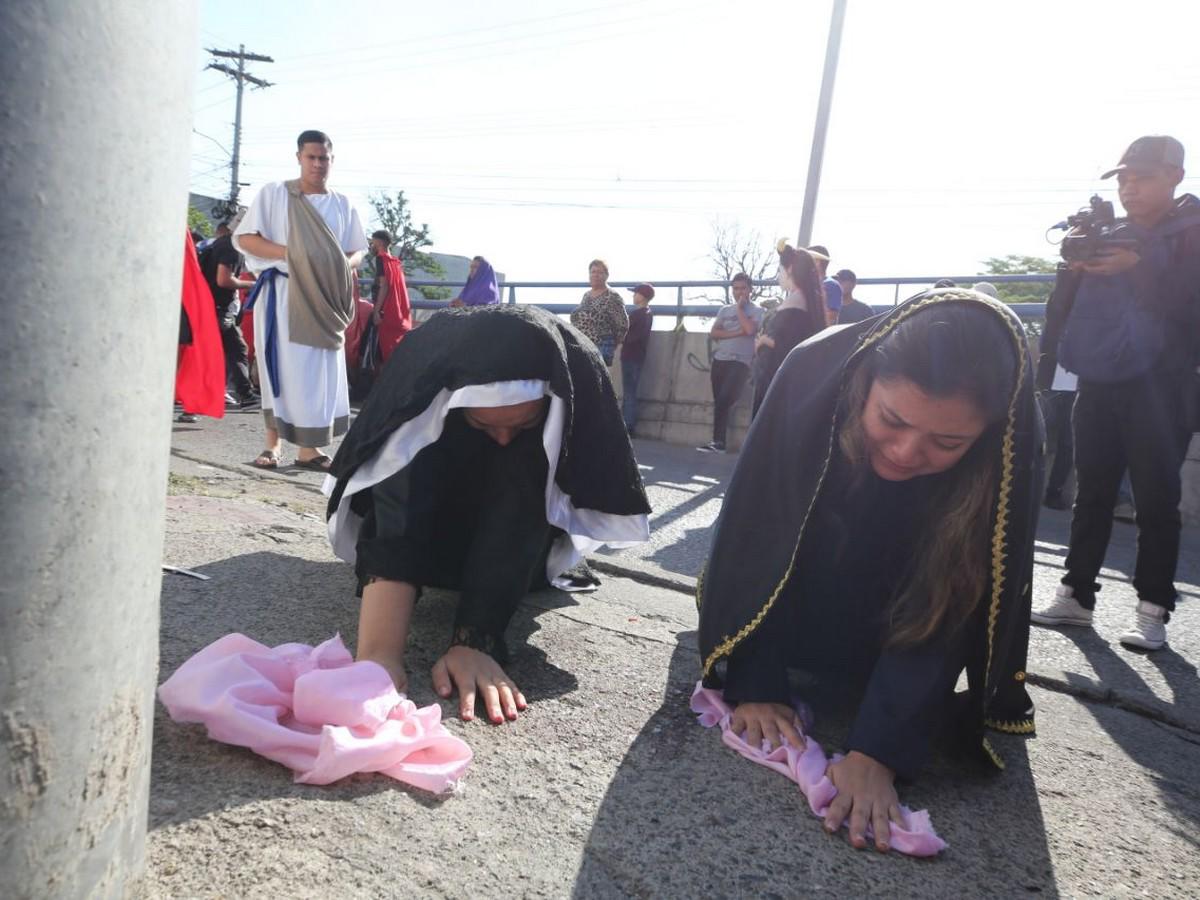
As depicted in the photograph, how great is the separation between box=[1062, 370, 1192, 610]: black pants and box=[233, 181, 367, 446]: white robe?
3338mm

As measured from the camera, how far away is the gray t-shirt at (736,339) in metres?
7.16

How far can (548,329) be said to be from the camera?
2.00 meters

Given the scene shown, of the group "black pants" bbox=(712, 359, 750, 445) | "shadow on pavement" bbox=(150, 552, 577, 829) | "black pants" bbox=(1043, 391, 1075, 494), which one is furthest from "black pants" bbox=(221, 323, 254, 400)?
"black pants" bbox=(1043, 391, 1075, 494)

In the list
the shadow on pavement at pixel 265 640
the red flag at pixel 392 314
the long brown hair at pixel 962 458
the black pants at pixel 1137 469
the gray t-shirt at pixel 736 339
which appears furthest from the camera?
the red flag at pixel 392 314

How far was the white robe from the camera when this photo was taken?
14.3 ft

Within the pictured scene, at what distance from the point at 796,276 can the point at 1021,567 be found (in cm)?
328

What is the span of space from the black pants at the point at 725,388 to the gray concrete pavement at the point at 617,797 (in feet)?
15.4

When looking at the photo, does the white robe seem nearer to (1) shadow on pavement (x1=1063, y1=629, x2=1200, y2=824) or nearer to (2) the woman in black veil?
(2) the woman in black veil

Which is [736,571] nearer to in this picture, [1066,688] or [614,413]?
[614,413]

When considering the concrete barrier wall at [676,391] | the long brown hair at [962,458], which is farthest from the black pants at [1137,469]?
the concrete barrier wall at [676,391]

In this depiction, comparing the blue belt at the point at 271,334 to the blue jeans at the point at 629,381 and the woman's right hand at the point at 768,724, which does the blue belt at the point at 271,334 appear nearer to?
the woman's right hand at the point at 768,724

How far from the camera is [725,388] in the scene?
7258 mm

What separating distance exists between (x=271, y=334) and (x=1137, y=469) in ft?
12.3

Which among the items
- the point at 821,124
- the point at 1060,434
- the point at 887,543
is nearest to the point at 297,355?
the point at 887,543
